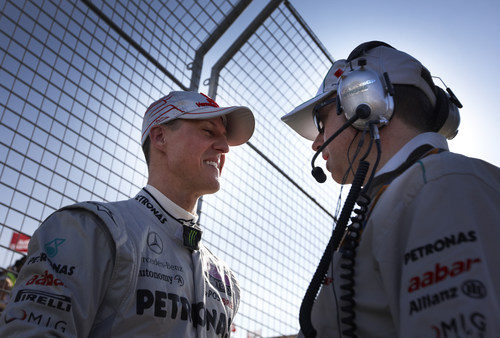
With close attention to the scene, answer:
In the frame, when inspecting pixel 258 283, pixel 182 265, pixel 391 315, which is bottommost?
pixel 391 315

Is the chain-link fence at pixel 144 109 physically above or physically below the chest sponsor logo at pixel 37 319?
above

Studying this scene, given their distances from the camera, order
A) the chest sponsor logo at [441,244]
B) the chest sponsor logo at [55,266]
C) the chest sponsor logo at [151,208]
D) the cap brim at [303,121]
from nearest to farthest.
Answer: the chest sponsor logo at [441,244] < the chest sponsor logo at [55,266] < the cap brim at [303,121] < the chest sponsor logo at [151,208]

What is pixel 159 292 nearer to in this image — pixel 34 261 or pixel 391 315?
pixel 34 261

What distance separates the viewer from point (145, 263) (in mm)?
1821

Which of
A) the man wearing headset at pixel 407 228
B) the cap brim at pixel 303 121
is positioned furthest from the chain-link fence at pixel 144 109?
the man wearing headset at pixel 407 228

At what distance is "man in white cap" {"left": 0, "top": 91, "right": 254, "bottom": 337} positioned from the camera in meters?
1.55

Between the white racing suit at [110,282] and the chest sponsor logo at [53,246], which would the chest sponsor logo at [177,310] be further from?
the chest sponsor logo at [53,246]

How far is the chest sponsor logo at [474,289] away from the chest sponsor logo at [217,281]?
1501 mm

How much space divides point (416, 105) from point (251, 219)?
96.6 inches

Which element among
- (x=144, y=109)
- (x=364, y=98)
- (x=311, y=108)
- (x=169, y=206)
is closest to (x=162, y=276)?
(x=169, y=206)

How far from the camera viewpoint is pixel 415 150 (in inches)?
52.2

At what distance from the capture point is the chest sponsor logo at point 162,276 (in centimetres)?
179

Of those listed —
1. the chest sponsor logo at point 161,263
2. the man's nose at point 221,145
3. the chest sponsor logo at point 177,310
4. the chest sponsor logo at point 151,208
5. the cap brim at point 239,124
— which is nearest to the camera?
the chest sponsor logo at point 177,310

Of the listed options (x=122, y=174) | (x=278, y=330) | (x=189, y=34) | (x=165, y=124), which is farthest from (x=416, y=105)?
(x=278, y=330)
